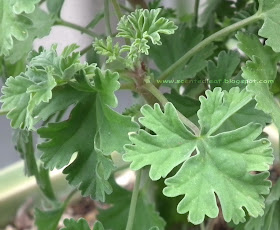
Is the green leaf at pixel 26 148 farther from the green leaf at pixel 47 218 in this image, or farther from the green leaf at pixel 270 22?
the green leaf at pixel 270 22

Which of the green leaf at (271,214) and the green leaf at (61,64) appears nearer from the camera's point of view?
the green leaf at (61,64)

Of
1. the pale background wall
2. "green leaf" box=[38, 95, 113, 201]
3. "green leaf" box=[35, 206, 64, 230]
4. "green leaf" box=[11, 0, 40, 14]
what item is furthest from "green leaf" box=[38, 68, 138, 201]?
the pale background wall

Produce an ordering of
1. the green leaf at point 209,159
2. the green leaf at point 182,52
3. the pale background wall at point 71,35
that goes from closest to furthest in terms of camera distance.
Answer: the green leaf at point 209,159 → the green leaf at point 182,52 → the pale background wall at point 71,35

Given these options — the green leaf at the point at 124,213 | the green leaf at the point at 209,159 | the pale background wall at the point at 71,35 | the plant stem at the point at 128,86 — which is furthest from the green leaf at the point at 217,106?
the pale background wall at the point at 71,35

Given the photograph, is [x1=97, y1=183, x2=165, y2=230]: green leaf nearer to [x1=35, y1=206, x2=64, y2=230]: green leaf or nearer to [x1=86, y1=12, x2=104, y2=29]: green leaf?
[x1=35, y1=206, x2=64, y2=230]: green leaf

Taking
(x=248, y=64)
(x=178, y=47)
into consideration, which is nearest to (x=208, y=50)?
(x=178, y=47)

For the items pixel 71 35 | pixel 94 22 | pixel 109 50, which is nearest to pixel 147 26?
pixel 109 50
